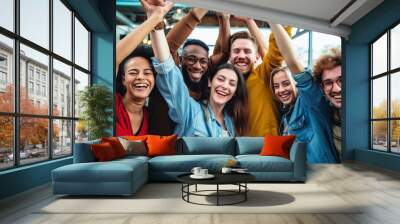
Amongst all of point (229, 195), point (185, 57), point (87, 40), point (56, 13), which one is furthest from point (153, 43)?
point (229, 195)

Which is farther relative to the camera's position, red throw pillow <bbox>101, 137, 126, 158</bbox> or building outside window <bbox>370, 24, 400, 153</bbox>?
building outside window <bbox>370, 24, 400, 153</bbox>

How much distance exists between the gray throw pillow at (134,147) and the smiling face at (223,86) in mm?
2767

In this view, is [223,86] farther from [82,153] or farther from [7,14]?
[7,14]

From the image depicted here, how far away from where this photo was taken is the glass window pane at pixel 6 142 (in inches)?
177

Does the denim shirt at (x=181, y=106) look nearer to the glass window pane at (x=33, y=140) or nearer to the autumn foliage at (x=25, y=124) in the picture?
the autumn foliage at (x=25, y=124)

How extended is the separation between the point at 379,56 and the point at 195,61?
430cm

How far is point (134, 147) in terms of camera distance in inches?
247

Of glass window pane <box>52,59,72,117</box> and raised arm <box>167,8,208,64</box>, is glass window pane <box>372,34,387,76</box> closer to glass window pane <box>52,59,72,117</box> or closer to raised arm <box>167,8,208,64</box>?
raised arm <box>167,8,208,64</box>

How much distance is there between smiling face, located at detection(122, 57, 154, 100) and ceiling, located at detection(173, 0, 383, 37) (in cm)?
173

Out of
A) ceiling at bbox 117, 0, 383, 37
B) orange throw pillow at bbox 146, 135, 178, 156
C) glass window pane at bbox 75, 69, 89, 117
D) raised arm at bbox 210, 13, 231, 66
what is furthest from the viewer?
raised arm at bbox 210, 13, 231, 66

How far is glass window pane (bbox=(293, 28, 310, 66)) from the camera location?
8617mm

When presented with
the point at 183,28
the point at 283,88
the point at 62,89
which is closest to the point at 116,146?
the point at 62,89

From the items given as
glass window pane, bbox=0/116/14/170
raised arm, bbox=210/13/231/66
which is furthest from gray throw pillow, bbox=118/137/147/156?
raised arm, bbox=210/13/231/66

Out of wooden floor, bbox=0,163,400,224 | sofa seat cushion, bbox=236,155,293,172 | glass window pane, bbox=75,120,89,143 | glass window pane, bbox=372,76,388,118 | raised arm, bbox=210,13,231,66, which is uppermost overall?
raised arm, bbox=210,13,231,66
